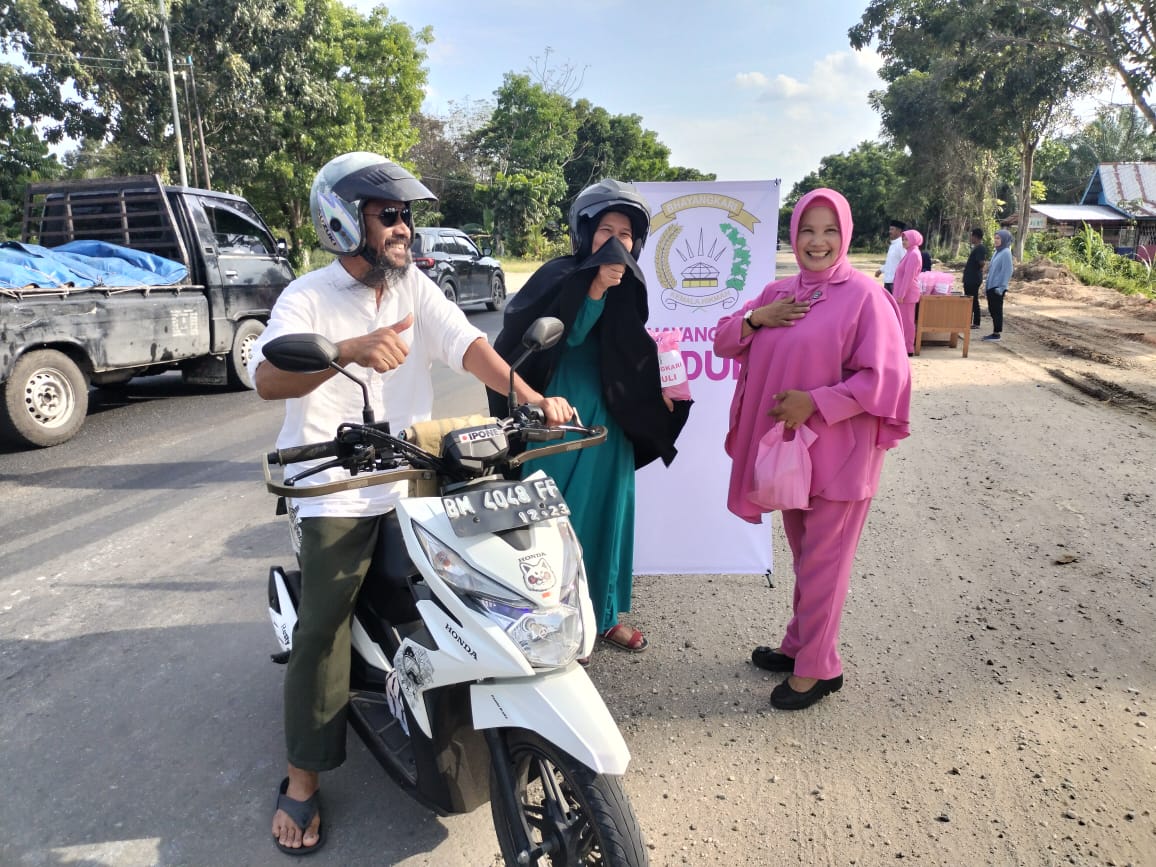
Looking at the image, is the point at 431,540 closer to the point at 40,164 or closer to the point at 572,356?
the point at 572,356

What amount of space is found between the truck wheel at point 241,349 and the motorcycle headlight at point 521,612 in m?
7.45

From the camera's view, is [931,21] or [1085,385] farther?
[931,21]

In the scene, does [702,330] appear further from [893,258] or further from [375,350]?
[893,258]

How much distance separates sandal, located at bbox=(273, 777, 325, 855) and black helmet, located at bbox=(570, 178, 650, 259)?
2.13m

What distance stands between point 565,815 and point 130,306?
671cm

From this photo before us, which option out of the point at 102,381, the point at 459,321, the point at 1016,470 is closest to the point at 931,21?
the point at 1016,470

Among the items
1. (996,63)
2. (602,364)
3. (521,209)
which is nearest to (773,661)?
(602,364)

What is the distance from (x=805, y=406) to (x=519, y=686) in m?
1.45

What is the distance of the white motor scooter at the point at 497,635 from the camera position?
177 cm

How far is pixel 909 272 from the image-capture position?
1070cm

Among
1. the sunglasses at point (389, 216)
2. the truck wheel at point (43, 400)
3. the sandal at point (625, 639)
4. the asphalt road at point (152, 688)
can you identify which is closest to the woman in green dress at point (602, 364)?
the sandal at point (625, 639)

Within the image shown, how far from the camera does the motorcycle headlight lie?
1.77m

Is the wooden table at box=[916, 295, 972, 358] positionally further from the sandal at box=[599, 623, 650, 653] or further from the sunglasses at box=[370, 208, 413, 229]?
the sunglasses at box=[370, 208, 413, 229]

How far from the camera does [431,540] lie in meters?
1.85
